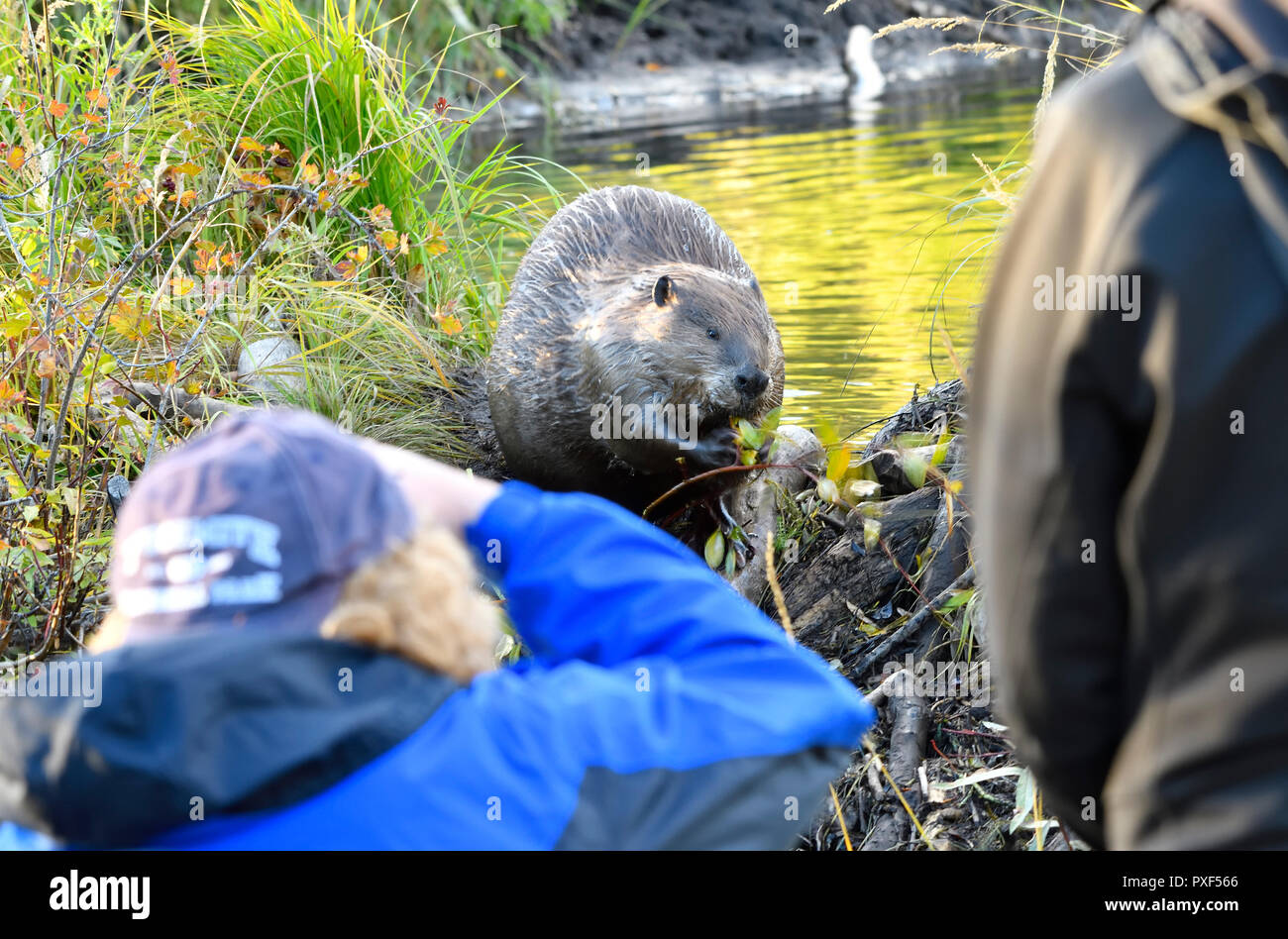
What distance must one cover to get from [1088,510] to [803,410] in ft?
13.9

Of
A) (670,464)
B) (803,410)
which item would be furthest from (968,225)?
(670,464)

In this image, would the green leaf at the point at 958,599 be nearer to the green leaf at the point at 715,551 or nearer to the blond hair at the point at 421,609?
the green leaf at the point at 715,551

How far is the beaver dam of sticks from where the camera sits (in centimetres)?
262

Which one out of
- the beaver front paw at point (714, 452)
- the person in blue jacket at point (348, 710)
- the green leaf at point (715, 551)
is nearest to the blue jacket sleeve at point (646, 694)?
the person in blue jacket at point (348, 710)

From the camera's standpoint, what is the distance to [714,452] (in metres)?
3.88

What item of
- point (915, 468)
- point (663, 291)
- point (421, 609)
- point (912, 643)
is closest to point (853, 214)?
point (663, 291)

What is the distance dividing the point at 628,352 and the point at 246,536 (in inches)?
Answer: 113

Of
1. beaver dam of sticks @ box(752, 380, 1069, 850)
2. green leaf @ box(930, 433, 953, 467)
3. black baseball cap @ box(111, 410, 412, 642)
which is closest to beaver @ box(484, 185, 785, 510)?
beaver dam of sticks @ box(752, 380, 1069, 850)

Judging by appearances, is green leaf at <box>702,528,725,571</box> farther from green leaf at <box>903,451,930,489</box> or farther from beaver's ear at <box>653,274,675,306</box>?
beaver's ear at <box>653,274,675,306</box>

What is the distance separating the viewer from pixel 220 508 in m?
1.23

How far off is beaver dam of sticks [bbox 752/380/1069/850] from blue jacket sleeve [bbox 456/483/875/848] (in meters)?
0.80
